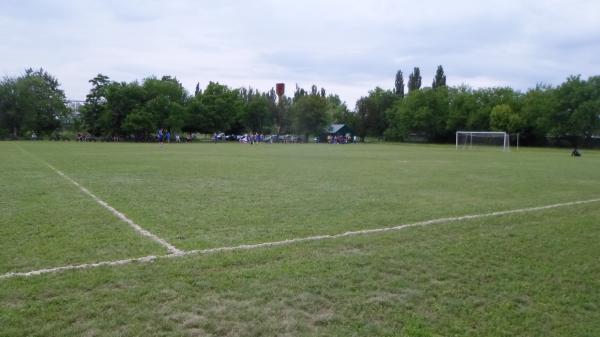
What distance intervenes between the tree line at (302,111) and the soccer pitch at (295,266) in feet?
174

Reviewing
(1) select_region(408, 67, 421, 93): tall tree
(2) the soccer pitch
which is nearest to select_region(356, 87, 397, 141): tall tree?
(1) select_region(408, 67, 421, 93): tall tree

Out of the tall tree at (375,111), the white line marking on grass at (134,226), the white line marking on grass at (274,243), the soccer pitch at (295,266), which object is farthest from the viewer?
the tall tree at (375,111)

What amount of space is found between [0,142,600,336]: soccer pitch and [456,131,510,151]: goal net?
4525 centimetres

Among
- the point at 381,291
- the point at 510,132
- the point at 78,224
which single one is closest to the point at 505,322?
the point at 381,291

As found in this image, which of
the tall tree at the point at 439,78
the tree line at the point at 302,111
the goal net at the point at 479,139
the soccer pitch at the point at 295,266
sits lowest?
the soccer pitch at the point at 295,266

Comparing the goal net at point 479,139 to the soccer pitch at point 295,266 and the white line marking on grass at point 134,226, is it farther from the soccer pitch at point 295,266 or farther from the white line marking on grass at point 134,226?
the white line marking on grass at point 134,226

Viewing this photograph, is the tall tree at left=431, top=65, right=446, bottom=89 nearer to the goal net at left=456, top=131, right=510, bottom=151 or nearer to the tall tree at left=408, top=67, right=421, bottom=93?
the tall tree at left=408, top=67, right=421, bottom=93

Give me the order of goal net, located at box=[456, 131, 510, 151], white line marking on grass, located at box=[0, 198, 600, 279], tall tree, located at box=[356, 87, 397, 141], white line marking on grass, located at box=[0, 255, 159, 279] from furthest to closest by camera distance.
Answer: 1. tall tree, located at box=[356, 87, 397, 141]
2. goal net, located at box=[456, 131, 510, 151]
3. white line marking on grass, located at box=[0, 198, 600, 279]
4. white line marking on grass, located at box=[0, 255, 159, 279]

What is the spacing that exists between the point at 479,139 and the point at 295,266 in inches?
2124

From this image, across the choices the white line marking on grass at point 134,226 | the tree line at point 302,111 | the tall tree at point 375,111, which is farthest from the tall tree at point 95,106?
the white line marking on grass at point 134,226

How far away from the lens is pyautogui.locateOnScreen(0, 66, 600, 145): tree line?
182 ft

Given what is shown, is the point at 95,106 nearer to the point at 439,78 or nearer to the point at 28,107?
the point at 28,107

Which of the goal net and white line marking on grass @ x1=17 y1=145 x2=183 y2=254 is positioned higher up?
the goal net

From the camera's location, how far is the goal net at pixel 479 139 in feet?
171
